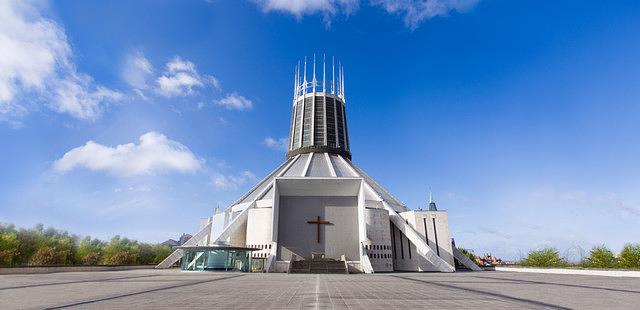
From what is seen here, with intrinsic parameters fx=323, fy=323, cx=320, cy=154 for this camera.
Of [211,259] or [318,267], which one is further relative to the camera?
[318,267]

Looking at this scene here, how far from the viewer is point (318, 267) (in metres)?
28.3

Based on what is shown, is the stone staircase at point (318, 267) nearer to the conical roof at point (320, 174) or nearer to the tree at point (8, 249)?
the conical roof at point (320, 174)

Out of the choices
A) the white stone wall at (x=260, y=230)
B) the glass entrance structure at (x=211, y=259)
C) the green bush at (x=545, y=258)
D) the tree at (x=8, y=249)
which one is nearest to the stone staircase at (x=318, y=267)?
the white stone wall at (x=260, y=230)

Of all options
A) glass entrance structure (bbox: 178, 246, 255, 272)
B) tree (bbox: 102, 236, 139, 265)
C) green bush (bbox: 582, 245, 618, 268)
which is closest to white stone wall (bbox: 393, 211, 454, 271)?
green bush (bbox: 582, 245, 618, 268)

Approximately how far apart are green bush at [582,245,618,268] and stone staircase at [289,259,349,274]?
878 inches

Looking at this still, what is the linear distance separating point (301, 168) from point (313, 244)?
12.5m

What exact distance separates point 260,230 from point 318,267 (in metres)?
7.69

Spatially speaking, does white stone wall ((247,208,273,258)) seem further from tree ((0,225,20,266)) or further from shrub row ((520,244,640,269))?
shrub row ((520,244,640,269))

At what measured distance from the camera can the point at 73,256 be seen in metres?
37.3

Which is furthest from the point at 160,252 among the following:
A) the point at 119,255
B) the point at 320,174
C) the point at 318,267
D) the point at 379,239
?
the point at 379,239

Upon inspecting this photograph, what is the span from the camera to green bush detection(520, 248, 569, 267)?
33.4 meters

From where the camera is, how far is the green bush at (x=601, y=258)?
91.9 feet

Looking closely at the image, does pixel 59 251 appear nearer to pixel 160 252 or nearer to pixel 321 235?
pixel 160 252

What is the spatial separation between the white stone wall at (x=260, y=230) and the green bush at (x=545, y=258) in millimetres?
28460
